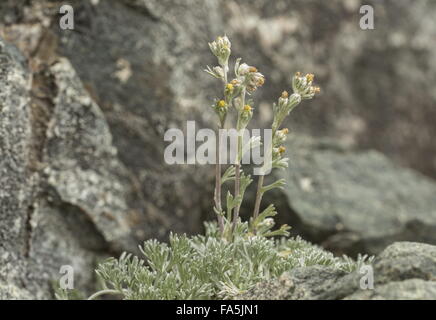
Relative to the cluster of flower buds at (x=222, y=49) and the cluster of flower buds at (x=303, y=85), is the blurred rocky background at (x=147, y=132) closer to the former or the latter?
the cluster of flower buds at (x=222, y=49)

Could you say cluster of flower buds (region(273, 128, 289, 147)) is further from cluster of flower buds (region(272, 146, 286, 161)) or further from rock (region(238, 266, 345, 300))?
rock (region(238, 266, 345, 300))

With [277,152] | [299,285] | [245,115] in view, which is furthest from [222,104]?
[299,285]

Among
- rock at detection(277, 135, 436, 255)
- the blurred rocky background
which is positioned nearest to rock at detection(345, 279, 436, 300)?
the blurred rocky background

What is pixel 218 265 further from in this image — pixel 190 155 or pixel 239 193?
pixel 190 155

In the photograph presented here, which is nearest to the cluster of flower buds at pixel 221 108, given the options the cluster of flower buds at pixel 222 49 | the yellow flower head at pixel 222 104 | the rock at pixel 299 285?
the yellow flower head at pixel 222 104

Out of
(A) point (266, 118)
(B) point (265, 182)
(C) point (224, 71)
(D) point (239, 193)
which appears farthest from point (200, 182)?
(C) point (224, 71)

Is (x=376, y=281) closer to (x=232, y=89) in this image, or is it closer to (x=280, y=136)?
(x=280, y=136)

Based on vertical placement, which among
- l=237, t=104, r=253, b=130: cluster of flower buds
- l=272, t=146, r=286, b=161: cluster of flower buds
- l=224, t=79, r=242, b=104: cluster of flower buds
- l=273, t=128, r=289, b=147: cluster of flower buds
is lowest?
l=272, t=146, r=286, b=161: cluster of flower buds
